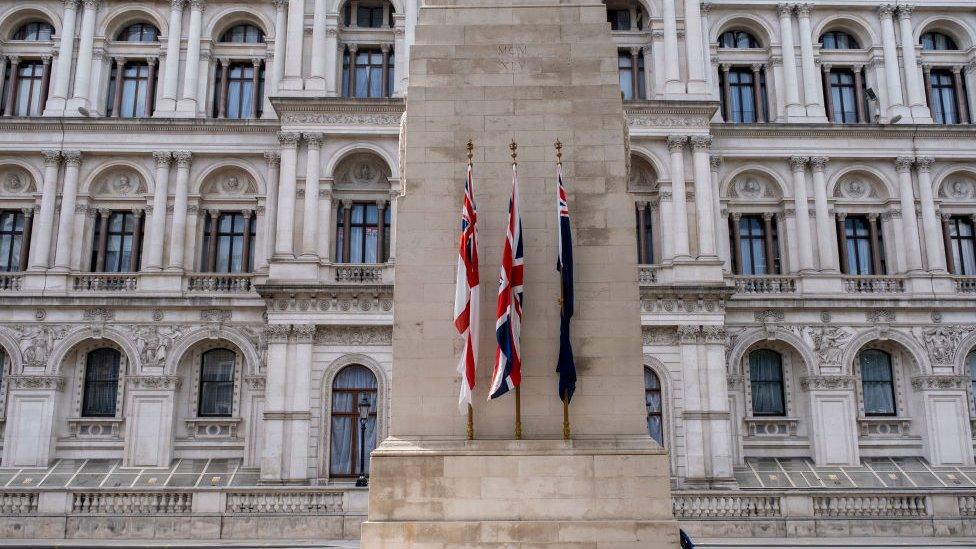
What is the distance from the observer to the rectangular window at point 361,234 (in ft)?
115

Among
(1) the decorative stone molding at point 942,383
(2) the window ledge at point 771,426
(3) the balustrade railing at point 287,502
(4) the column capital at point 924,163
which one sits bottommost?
(3) the balustrade railing at point 287,502

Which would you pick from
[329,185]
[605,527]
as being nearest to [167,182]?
[329,185]

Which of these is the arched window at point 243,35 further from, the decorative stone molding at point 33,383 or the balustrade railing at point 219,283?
the decorative stone molding at point 33,383

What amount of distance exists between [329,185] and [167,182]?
646cm

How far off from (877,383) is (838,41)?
1401 cm

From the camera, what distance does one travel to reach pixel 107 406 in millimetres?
34344

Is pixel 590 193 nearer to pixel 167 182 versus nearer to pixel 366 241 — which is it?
pixel 366 241

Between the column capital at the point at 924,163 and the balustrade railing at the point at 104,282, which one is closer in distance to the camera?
the balustrade railing at the point at 104,282

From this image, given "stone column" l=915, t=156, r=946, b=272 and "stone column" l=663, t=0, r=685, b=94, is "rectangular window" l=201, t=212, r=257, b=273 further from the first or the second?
"stone column" l=915, t=156, r=946, b=272

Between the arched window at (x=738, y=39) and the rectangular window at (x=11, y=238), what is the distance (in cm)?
2842

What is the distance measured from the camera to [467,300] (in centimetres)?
1349

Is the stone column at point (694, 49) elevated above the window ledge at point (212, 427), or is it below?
above

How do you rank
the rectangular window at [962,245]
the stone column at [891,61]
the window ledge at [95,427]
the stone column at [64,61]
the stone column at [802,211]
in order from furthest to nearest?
the stone column at [891,61]
the rectangular window at [962,245]
the stone column at [64,61]
the stone column at [802,211]
the window ledge at [95,427]

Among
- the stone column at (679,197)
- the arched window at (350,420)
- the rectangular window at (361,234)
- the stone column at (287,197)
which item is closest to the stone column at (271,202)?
the stone column at (287,197)
